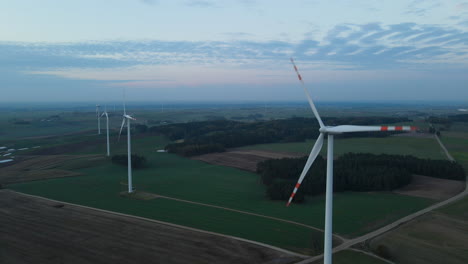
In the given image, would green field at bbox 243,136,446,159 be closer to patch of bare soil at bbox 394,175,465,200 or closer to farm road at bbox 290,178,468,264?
patch of bare soil at bbox 394,175,465,200

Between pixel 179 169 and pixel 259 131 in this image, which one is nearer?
pixel 179 169

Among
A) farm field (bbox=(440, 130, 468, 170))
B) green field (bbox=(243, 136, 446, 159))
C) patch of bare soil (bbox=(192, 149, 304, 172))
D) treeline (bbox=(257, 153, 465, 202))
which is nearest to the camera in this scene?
treeline (bbox=(257, 153, 465, 202))

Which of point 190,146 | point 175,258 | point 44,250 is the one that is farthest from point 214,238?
point 190,146

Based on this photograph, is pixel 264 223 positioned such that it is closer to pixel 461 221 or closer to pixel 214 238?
pixel 214 238

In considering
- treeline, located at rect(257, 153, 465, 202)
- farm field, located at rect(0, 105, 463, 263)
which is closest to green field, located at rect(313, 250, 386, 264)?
farm field, located at rect(0, 105, 463, 263)

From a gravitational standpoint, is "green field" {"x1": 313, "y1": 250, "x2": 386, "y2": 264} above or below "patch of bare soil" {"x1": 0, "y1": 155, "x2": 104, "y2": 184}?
below

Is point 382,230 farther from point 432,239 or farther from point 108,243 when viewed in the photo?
point 108,243

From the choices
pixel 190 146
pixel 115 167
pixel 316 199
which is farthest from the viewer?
pixel 190 146
